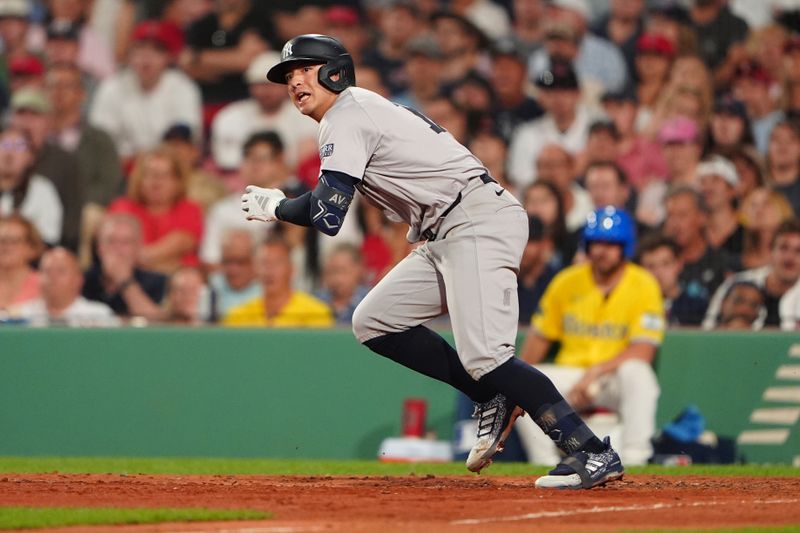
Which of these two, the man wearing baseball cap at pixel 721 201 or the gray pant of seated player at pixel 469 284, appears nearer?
the gray pant of seated player at pixel 469 284

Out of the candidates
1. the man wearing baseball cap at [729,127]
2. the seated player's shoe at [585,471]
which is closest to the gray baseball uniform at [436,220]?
the seated player's shoe at [585,471]

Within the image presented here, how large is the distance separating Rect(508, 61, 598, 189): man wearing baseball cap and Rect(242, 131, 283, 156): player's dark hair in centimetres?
201

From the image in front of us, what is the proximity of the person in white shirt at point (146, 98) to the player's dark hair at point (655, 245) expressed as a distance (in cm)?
428

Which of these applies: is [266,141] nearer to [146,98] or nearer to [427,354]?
[146,98]

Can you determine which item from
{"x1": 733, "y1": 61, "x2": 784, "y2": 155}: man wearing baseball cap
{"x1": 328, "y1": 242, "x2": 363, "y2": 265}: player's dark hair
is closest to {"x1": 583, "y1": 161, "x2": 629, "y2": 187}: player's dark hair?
{"x1": 733, "y1": 61, "x2": 784, "y2": 155}: man wearing baseball cap

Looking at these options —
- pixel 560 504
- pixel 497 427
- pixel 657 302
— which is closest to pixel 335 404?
pixel 657 302

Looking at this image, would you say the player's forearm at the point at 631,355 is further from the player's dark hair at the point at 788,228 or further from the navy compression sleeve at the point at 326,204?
the navy compression sleeve at the point at 326,204

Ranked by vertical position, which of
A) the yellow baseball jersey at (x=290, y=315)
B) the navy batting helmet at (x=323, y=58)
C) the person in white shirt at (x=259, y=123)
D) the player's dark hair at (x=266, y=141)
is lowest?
the yellow baseball jersey at (x=290, y=315)

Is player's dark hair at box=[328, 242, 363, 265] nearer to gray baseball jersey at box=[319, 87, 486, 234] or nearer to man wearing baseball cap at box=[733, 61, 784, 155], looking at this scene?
man wearing baseball cap at box=[733, 61, 784, 155]

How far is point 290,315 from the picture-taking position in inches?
394

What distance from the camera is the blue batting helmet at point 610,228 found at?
9.19 meters

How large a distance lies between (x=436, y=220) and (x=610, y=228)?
3148mm

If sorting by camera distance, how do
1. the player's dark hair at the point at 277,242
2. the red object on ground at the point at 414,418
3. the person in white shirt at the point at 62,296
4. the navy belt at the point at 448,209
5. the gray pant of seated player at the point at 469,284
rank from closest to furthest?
the gray pant of seated player at the point at 469,284 → the navy belt at the point at 448,209 → the red object on ground at the point at 414,418 → the person in white shirt at the point at 62,296 → the player's dark hair at the point at 277,242

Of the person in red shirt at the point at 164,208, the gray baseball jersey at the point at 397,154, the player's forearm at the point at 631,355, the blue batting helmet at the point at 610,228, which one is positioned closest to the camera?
the gray baseball jersey at the point at 397,154
